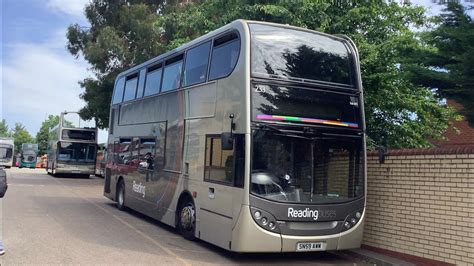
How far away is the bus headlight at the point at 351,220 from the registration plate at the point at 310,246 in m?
0.52

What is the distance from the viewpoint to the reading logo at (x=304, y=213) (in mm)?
8008

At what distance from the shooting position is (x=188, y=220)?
32.8 feet

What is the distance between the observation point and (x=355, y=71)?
9156mm

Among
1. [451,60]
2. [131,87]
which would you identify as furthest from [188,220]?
[131,87]

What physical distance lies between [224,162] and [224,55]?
2130 millimetres

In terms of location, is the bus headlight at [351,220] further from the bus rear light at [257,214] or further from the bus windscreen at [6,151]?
the bus windscreen at [6,151]

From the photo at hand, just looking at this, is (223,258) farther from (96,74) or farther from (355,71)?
(96,74)

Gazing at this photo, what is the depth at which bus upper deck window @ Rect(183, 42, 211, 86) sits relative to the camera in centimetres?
1009

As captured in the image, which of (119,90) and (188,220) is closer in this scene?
(188,220)

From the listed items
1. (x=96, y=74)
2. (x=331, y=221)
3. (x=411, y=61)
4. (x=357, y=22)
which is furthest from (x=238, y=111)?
(x=96, y=74)

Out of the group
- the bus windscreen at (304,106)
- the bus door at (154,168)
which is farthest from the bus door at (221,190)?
the bus door at (154,168)

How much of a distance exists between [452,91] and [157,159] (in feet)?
23.5

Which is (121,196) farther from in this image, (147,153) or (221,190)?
→ (221,190)

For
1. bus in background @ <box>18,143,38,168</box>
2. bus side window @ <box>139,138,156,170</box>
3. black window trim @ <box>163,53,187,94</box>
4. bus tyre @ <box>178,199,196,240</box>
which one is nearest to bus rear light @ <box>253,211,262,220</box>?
bus tyre @ <box>178,199,196,240</box>
